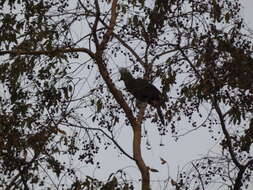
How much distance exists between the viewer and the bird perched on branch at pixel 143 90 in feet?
22.4

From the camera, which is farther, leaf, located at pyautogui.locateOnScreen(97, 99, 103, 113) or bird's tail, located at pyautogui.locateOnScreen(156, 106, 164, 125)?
bird's tail, located at pyautogui.locateOnScreen(156, 106, 164, 125)

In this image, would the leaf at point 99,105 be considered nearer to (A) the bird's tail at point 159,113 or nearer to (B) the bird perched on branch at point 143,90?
(B) the bird perched on branch at point 143,90

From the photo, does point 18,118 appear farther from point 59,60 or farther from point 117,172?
point 117,172

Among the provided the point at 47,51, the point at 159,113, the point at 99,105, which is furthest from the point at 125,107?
the point at 47,51

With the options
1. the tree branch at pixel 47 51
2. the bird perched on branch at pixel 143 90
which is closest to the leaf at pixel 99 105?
the bird perched on branch at pixel 143 90

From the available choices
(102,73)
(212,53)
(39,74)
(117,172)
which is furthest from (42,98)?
(212,53)

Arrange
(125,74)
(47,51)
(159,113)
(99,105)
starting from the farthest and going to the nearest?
(125,74) → (159,113) → (99,105) → (47,51)

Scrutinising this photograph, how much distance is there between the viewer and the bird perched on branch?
684cm

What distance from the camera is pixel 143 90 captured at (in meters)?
6.99

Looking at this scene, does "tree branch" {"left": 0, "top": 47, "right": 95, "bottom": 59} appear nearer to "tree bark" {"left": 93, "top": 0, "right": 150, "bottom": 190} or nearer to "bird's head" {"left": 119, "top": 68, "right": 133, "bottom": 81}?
"tree bark" {"left": 93, "top": 0, "right": 150, "bottom": 190}

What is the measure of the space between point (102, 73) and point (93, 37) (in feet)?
1.17

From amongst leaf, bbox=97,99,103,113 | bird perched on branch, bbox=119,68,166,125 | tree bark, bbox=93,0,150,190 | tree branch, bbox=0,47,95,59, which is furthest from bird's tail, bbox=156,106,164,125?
tree branch, bbox=0,47,95,59

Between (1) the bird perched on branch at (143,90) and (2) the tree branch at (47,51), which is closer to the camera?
(2) the tree branch at (47,51)

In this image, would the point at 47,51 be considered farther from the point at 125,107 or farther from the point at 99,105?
the point at 125,107
